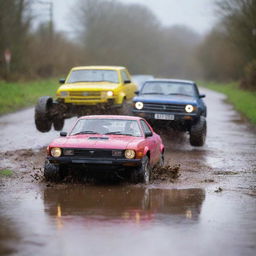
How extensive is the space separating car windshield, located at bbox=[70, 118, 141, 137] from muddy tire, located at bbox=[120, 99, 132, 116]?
7.22m

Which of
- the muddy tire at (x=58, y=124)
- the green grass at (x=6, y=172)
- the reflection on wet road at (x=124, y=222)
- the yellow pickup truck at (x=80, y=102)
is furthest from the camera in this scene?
the muddy tire at (x=58, y=124)

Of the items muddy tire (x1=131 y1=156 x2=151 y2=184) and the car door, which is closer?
muddy tire (x1=131 y1=156 x2=151 y2=184)

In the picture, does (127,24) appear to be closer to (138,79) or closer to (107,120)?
(138,79)

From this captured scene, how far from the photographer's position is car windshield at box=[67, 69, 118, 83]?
20.5 m

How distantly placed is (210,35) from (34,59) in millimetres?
42203

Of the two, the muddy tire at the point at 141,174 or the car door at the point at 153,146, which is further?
the car door at the point at 153,146

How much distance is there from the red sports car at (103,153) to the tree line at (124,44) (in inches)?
1204

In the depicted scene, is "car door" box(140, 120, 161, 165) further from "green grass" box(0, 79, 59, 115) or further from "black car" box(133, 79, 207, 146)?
"green grass" box(0, 79, 59, 115)

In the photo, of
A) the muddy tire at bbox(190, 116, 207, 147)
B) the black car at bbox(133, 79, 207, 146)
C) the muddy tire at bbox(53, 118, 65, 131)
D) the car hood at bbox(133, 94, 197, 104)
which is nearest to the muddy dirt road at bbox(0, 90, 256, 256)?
the muddy tire at bbox(190, 116, 207, 147)

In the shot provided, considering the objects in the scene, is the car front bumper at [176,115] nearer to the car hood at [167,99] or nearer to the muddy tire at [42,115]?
the car hood at [167,99]

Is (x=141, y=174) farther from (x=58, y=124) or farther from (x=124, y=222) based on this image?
(x=58, y=124)

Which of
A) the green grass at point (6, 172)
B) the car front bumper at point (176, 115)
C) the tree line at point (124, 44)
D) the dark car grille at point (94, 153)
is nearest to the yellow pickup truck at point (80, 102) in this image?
the car front bumper at point (176, 115)

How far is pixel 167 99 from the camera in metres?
18.1

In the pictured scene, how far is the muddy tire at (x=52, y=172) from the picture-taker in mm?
11203
